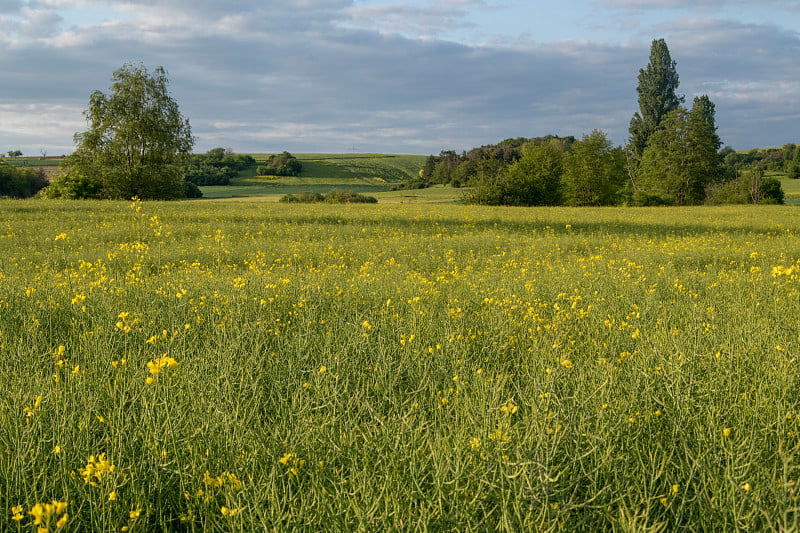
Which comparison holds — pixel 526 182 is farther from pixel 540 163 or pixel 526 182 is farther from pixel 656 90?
pixel 656 90

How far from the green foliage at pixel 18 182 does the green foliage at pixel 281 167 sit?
3334 centimetres

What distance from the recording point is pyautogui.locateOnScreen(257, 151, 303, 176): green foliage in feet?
310

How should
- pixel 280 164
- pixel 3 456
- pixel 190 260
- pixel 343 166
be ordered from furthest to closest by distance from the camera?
pixel 343 166 → pixel 280 164 → pixel 190 260 → pixel 3 456

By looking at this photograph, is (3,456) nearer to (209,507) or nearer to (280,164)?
(209,507)

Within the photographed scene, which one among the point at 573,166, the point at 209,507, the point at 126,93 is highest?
the point at 126,93

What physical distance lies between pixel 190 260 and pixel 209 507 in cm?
841

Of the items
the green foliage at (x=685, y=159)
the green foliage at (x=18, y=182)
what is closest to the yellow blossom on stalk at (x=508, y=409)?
the green foliage at (x=685, y=159)

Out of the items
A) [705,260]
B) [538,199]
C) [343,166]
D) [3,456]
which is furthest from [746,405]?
[343,166]

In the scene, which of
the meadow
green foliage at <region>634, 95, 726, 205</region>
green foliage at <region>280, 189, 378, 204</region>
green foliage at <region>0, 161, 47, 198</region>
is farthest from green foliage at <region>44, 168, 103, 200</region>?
green foliage at <region>634, 95, 726, 205</region>

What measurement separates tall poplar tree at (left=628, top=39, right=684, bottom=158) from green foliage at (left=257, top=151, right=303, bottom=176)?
60489mm

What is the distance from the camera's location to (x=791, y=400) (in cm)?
285

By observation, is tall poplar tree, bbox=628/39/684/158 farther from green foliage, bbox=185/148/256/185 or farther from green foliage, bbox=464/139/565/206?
green foliage, bbox=185/148/256/185

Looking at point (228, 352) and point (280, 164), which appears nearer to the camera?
point (228, 352)

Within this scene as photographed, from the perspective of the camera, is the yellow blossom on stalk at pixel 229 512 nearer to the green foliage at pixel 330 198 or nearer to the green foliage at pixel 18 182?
the green foliage at pixel 330 198
